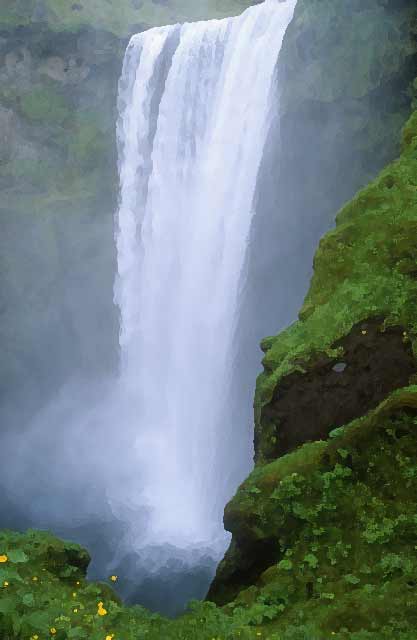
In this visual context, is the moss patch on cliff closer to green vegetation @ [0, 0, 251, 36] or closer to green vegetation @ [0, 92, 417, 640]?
green vegetation @ [0, 92, 417, 640]

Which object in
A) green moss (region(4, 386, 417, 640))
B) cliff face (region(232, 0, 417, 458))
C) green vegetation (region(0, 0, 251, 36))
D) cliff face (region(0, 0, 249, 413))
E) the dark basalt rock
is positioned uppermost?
green vegetation (region(0, 0, 251, 36))

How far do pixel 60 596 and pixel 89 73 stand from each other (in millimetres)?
20925

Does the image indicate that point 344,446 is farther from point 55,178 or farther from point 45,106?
point 45,106

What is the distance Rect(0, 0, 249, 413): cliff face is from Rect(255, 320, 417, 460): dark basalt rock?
16.3m

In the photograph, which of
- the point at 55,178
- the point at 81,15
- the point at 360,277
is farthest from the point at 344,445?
the point at 81,15

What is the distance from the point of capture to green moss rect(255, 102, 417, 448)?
282 inches

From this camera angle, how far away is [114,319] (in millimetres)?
23188

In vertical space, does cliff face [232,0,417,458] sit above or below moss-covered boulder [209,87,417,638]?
above

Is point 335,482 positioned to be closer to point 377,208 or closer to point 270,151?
A: point 377,208

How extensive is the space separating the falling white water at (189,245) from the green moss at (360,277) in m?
7.23

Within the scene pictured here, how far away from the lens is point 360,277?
7605mm

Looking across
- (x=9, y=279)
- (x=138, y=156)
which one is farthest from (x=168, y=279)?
(x=9, y=279)

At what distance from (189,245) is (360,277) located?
409 inches

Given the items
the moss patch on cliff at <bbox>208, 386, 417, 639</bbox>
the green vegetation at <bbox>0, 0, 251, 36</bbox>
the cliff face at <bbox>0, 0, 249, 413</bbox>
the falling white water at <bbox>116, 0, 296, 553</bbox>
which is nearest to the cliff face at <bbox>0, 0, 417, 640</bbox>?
the moss patch on cliff at <bbox>208, 386, 417, 639</bbox>
